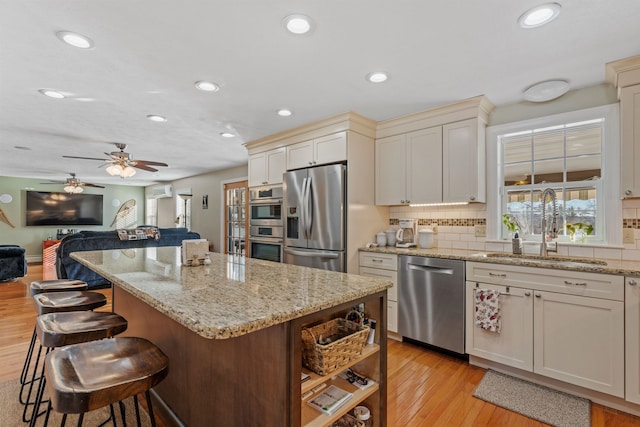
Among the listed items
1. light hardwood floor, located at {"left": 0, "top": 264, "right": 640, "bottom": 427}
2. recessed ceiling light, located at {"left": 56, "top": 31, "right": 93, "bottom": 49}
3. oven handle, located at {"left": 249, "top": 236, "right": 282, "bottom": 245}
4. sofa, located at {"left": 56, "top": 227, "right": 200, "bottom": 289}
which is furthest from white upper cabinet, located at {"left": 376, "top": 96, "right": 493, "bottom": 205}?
sofa, located at {"left": 56, "top": 227, "right": 200, "bottom": 289}

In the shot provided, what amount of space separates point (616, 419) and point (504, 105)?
98.2 inches

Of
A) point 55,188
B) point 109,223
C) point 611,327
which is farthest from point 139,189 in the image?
point 611,327

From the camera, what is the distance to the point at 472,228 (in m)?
3.14

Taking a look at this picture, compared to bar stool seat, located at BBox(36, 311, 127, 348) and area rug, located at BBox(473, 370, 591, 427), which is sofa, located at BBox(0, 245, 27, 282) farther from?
area rug, located at BBox(473, 370, 591, 427)

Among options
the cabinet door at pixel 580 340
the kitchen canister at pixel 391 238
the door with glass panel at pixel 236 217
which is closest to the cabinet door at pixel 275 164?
the kitchen canister at pixel 391 238

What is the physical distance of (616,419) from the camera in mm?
1937

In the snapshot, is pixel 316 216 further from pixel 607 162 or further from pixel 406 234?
pixel 607 162

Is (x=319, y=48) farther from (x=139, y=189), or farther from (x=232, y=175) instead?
(x=139, y=189)

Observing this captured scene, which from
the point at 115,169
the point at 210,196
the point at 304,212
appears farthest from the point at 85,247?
the point at 304,212

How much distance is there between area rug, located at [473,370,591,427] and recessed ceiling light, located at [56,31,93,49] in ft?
11.1

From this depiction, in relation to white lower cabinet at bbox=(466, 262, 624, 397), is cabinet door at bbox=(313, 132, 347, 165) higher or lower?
higher

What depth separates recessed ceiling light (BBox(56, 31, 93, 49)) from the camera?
72.9 inches

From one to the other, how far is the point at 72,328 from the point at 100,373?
0.58m

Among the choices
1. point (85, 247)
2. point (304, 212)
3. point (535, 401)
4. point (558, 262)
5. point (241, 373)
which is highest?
point (304, 212)
